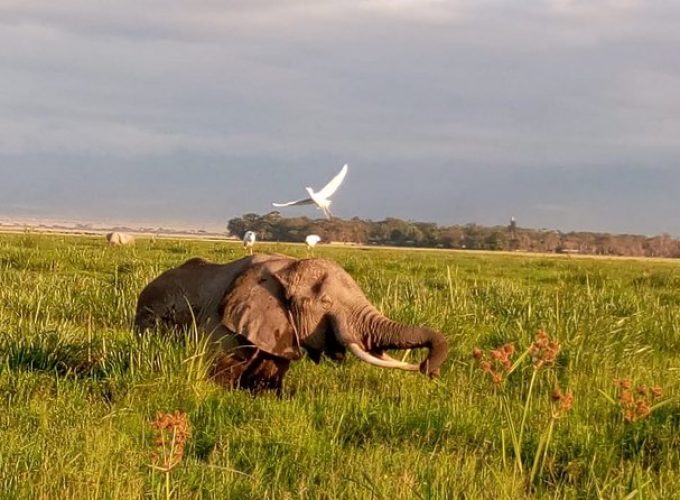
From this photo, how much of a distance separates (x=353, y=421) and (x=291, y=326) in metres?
1.14

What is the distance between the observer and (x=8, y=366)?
666 centimetres

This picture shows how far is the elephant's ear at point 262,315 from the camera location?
6.72 metres

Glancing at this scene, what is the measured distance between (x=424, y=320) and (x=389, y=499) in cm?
511

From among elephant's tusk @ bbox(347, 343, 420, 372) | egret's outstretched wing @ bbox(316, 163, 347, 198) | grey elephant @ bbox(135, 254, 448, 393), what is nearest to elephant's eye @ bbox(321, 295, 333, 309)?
grey elephant @ bbox(135, 254, 448, 393)

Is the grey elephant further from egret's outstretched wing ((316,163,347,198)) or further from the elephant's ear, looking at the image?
egret's outstretched wing ((316,163,347,198))

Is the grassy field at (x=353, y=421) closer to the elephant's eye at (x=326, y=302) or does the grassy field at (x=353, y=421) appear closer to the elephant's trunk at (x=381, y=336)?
the elephant's trunk at (x=381, y=336)

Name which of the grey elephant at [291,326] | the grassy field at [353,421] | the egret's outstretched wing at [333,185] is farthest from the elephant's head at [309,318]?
the egret's outstretched wing at [333,185]

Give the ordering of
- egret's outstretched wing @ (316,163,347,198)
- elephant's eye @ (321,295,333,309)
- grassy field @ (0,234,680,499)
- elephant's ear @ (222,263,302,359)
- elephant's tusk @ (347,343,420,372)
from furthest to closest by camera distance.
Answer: egret's outstretched wing @ (316,163,347,198), elephant's eye @ (321,295,333,309), elephant's ear @ (222,263,302,359), elephant's tusk @ (347,343,420,372), grassy field @ (0,234,680,499)

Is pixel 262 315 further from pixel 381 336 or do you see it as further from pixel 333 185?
pixel 333 185

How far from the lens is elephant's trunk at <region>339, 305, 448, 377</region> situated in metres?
6.61

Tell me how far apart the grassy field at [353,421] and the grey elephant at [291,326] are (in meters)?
0.29

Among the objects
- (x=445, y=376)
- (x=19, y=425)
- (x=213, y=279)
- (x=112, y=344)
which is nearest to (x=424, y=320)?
(x=445, y=376)

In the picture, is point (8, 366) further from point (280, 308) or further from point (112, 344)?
point (280, 308)

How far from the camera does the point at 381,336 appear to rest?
6.84m
